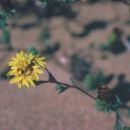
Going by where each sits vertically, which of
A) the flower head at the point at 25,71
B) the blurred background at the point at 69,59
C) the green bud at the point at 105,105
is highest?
the flower head at the point at 25,71

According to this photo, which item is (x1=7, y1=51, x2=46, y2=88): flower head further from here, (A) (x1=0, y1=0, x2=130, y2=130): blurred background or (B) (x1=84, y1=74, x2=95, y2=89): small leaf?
(B) (x1=84, y1=74, x2=95, y2=89): small leaf

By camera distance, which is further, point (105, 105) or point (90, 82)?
point (90, 82)

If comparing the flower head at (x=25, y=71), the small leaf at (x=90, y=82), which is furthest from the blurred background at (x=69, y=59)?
the flower head at (x=25, y=71)

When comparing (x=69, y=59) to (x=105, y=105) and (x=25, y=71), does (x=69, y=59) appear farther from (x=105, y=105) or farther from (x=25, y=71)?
(x=25, y=71)

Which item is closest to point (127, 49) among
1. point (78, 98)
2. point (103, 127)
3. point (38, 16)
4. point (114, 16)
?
point (114, 16)

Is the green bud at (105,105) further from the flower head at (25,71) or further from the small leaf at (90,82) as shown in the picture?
the small leaf at (90,82)

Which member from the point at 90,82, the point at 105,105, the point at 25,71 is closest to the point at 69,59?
the point at 90,82

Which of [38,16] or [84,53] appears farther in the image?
[38,16]

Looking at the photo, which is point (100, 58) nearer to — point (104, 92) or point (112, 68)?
point (112, 68)

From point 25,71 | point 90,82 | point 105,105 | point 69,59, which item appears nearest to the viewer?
point 25,71
